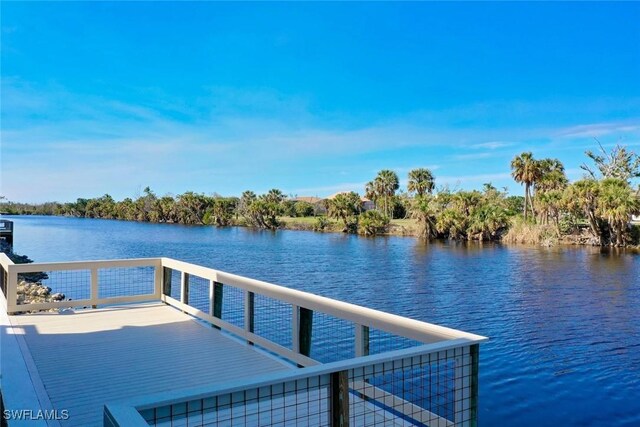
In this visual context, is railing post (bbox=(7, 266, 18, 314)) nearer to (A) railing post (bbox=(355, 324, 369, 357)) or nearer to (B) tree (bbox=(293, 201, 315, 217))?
(A) railing post (bbox=(355, 324, 369, 357))

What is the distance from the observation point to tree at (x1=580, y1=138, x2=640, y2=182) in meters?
54.8

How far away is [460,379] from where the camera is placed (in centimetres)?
337

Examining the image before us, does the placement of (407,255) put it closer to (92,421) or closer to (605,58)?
(605,58)

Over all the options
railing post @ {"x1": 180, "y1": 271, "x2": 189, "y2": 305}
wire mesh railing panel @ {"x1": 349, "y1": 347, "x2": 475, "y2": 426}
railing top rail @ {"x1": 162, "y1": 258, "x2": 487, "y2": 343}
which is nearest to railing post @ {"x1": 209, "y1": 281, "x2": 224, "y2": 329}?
railing top rail @ {"x1": 162, "y1": 258, "x2": 487, "y2": 343}

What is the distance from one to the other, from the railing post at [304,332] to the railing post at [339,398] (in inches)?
88.6

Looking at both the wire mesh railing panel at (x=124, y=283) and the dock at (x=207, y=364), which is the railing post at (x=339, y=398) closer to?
the dock at (x=207, y=364)

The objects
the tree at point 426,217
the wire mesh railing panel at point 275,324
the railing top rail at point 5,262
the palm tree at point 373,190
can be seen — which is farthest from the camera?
the palm tree at point 373,190

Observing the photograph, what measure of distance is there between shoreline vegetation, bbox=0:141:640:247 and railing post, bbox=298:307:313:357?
38.0 m

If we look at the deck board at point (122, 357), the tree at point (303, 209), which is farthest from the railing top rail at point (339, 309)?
the tree at point (303, 209)

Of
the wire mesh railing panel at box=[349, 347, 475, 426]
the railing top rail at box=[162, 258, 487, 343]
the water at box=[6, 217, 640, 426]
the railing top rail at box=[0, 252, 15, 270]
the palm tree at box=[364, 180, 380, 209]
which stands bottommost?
the water at box=[6, 217, 640, 426]

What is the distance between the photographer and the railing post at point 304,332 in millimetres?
5164

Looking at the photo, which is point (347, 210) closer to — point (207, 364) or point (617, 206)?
point (617, 206)

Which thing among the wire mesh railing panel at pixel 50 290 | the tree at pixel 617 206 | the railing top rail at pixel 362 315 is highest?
the tree at pixel 617 206

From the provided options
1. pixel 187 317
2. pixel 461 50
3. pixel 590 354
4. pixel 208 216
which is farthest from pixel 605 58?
pixel 208 216
